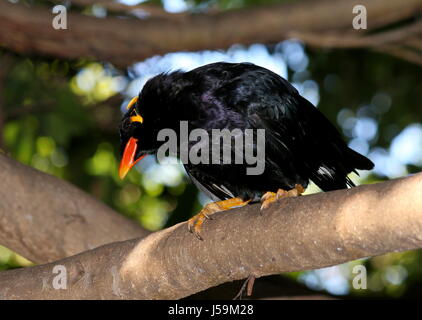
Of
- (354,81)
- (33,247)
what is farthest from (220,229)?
(354,81)

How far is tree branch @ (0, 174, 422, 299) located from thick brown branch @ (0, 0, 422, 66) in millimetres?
2387

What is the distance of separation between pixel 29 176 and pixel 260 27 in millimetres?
2160

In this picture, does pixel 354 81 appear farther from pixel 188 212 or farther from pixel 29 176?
pixel 29 176

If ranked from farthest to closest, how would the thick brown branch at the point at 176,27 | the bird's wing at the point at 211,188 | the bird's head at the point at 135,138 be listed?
the thick brown branch at the point at 176,27, the bird's wing at the point at 211,188, the bird's head at the point at 135,138

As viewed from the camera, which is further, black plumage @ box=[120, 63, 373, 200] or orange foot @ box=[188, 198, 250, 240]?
black plumage @ box=[120, 63, 373, 200]

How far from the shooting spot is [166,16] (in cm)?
536

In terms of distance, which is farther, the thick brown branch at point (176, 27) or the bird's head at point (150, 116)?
the thick brown branch at point (176, 27)

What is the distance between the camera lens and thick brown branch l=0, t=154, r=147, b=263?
4.12 meters

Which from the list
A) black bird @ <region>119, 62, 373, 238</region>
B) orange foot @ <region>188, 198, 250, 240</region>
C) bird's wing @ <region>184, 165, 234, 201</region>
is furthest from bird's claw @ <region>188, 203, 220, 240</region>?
bird's wing @ <region>184, 165, 234, 201</region>

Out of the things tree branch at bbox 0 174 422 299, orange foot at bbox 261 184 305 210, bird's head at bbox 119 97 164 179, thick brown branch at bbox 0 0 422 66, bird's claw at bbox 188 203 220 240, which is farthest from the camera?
thick brown branch at bbox 0 0 422 66

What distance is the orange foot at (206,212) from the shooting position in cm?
310

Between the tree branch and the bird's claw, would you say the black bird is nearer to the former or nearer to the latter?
the bird's claw

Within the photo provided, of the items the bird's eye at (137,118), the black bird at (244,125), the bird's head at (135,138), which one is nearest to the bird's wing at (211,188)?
the black bird at (244,125)

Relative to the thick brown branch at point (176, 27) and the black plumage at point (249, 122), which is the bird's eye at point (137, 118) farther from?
the thick brown branch at point (176, 27)
